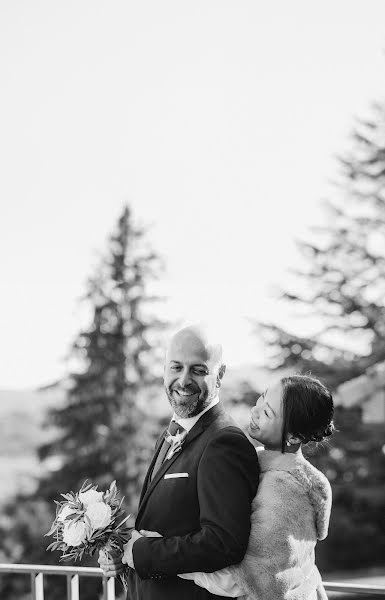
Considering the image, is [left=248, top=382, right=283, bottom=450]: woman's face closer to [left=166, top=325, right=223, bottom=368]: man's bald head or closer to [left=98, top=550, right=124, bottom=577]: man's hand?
[left=166, top=325, right=223, bottom=368]: man's bald head

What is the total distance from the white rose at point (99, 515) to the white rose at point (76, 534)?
1.1 inches

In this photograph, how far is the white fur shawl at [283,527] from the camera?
2225mm

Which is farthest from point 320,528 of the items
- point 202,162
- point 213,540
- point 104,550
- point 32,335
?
point 202,162

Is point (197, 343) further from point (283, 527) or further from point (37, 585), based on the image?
point (37, 585)

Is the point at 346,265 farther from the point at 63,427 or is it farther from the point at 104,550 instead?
the point at 104,550

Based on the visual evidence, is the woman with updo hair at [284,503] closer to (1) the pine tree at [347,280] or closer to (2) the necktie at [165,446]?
(2) the necktie at [165,446]

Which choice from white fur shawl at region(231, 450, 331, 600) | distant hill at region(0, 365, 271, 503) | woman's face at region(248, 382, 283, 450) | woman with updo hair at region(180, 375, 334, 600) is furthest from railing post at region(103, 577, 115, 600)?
distant hill at region(0, 365, 271, 503)

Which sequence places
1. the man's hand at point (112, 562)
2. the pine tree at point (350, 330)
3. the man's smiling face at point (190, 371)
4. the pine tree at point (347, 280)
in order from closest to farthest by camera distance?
the man's smiling face at point (190, 371) → the man's hand at point (112, 562) → the pine tree at point (350, 330) → the pine tree at point (347, 280)

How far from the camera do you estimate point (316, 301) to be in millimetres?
17656

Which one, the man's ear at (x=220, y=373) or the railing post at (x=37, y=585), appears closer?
the man's ear at (x=220, y=373)

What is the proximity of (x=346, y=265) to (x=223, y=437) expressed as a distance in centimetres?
1579

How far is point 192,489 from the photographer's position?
7.68ft

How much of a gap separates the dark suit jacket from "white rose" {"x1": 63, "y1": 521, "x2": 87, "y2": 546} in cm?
16

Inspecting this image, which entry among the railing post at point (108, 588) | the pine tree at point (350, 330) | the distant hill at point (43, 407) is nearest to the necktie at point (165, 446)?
the railing post at point (108, 588)
